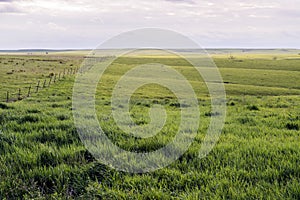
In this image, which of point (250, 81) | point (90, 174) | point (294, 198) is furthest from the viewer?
point (250, 81)

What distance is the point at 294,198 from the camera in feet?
13.5

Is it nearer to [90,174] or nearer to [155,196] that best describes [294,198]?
[155,196]

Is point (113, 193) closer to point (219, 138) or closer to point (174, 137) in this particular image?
point (174, 137)

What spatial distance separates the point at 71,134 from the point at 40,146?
3.90ft

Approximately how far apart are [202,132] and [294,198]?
4.09 metres

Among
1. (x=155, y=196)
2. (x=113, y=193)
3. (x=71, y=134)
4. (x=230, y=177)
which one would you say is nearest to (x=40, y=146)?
(x=71, y=134)

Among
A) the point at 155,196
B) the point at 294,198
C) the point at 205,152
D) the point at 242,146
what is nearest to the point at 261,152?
the point at 242,146

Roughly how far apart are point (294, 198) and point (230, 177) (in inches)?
39.5

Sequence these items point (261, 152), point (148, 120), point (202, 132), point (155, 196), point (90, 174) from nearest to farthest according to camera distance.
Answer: point (155, 196), point (90, 174), point (261, 152), point (202, 132), point (148, 120)

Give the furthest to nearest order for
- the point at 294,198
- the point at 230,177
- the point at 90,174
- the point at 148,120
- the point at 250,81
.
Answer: the point at 250,81, the point at 148,120, the point at 90,174, the point at 230,177, the point at 294,198

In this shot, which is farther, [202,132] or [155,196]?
[202,132]

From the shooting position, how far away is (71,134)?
760cm

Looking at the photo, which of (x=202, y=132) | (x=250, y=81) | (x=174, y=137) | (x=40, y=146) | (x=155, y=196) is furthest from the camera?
(x=250, y=81)

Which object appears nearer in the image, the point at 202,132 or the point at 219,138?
the point at 219,138
